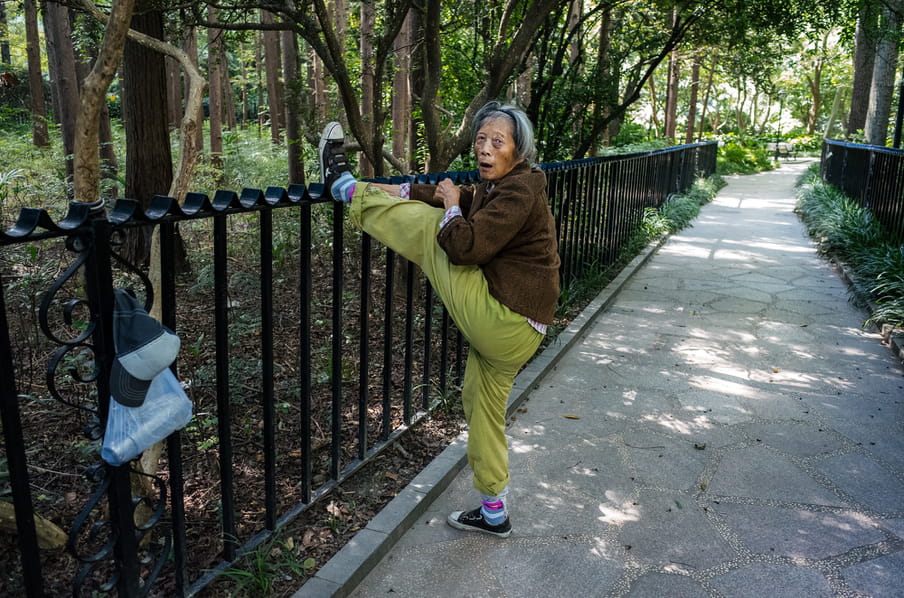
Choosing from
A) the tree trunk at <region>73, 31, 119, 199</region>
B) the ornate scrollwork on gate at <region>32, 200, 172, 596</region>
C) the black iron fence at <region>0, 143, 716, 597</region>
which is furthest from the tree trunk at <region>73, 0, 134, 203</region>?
the tree trunk at <region>73, 31, 119, 199</region>

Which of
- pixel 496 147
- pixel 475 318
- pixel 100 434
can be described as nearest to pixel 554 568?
pixel 475 318

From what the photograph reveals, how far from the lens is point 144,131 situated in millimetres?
7207

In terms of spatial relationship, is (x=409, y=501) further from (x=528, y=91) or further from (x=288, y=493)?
(x=528, y=91)

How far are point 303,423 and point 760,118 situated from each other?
257 feet

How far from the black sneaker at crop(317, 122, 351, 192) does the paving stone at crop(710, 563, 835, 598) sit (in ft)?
7.68

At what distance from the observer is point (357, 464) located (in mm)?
3625

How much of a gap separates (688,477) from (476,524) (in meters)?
1.29

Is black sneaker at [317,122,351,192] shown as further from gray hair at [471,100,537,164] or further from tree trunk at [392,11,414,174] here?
tree trunk at [392,11,414,174]

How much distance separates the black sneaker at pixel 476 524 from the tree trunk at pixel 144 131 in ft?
15.9

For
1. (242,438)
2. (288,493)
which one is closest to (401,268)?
(242,438)

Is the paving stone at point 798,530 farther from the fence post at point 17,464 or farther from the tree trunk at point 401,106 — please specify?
the tree trunk at point 401,106

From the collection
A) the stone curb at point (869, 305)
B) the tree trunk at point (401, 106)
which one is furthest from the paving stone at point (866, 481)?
the tree trunk at point (401, 106)

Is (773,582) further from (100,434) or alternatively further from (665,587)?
(100,434)

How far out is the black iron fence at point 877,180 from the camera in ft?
30.0
